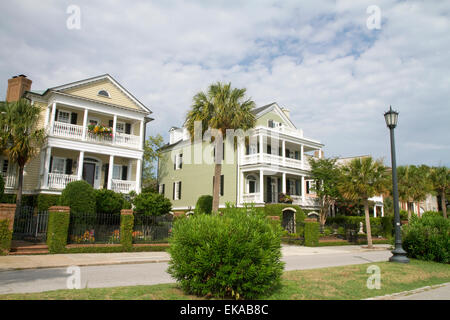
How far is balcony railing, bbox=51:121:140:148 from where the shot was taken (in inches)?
958

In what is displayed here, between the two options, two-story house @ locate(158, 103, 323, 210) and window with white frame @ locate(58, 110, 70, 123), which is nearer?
window with white frame @ locate(58, 110, 70, 123)

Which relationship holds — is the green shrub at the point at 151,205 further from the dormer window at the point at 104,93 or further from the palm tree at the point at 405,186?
the palm tree at the point at 405,186

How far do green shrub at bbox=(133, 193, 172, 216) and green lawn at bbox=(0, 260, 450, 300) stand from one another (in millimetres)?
13897

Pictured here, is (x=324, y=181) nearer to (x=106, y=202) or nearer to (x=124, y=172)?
(x=124, y=172)

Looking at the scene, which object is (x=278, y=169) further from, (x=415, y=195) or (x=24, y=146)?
(x=24, y=146)

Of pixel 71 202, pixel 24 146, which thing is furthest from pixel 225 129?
pixel 24 146

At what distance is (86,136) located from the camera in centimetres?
2528

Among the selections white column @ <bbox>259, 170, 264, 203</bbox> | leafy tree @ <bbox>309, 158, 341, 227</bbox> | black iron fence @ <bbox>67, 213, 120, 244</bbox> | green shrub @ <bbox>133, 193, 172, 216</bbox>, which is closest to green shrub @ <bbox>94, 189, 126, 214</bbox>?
green shrub @ <bbox>133, 193, 172, 216</bbox>

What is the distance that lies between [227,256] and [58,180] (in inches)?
833

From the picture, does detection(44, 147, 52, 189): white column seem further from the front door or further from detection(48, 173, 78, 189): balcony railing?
the front door

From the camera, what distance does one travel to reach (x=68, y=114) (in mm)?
26094

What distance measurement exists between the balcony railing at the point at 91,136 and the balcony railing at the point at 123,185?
286cm

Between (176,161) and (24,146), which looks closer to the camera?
(24,146)

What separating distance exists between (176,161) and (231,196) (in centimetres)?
1063
